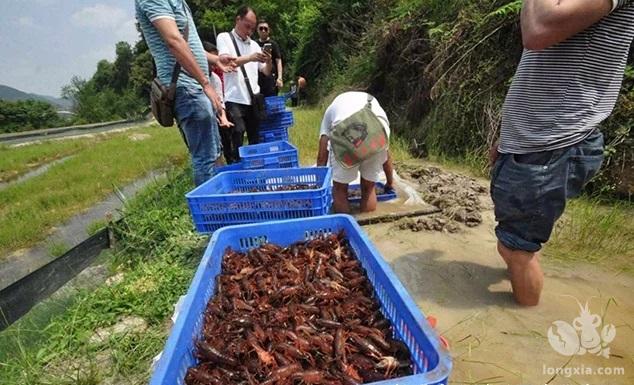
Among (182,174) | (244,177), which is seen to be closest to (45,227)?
(182,174)

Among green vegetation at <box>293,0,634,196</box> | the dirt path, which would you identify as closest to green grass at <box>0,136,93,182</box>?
green vegetation at <box>293,0,634,196</box>

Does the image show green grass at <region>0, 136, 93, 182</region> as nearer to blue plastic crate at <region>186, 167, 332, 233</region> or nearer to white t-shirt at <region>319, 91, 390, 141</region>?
blue plastic crate at <region>186, 167, 332, 233</region>

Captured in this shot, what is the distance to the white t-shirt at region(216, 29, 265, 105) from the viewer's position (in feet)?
16.4

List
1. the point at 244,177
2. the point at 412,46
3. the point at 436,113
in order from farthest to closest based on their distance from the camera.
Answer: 1. the point at 412,46
2. the point at 436,113
3. the point at 244,177

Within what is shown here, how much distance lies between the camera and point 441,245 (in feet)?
10.8

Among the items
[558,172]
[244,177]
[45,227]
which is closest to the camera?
[558,172]

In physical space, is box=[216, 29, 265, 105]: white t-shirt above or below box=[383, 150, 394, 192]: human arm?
above

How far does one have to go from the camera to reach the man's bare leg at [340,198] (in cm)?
408

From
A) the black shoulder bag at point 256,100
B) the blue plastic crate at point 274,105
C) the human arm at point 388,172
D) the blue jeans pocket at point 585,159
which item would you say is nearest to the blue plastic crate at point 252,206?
the human arm at point 388,172

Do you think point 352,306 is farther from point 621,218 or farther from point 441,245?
point 621,218

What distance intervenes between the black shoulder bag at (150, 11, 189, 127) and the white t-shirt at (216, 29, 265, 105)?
1.59 meters

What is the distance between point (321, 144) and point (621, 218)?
294 centimetres

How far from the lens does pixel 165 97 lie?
3328mm

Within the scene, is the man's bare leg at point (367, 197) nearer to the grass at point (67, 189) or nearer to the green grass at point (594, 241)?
the green grass at point (594, 241)
